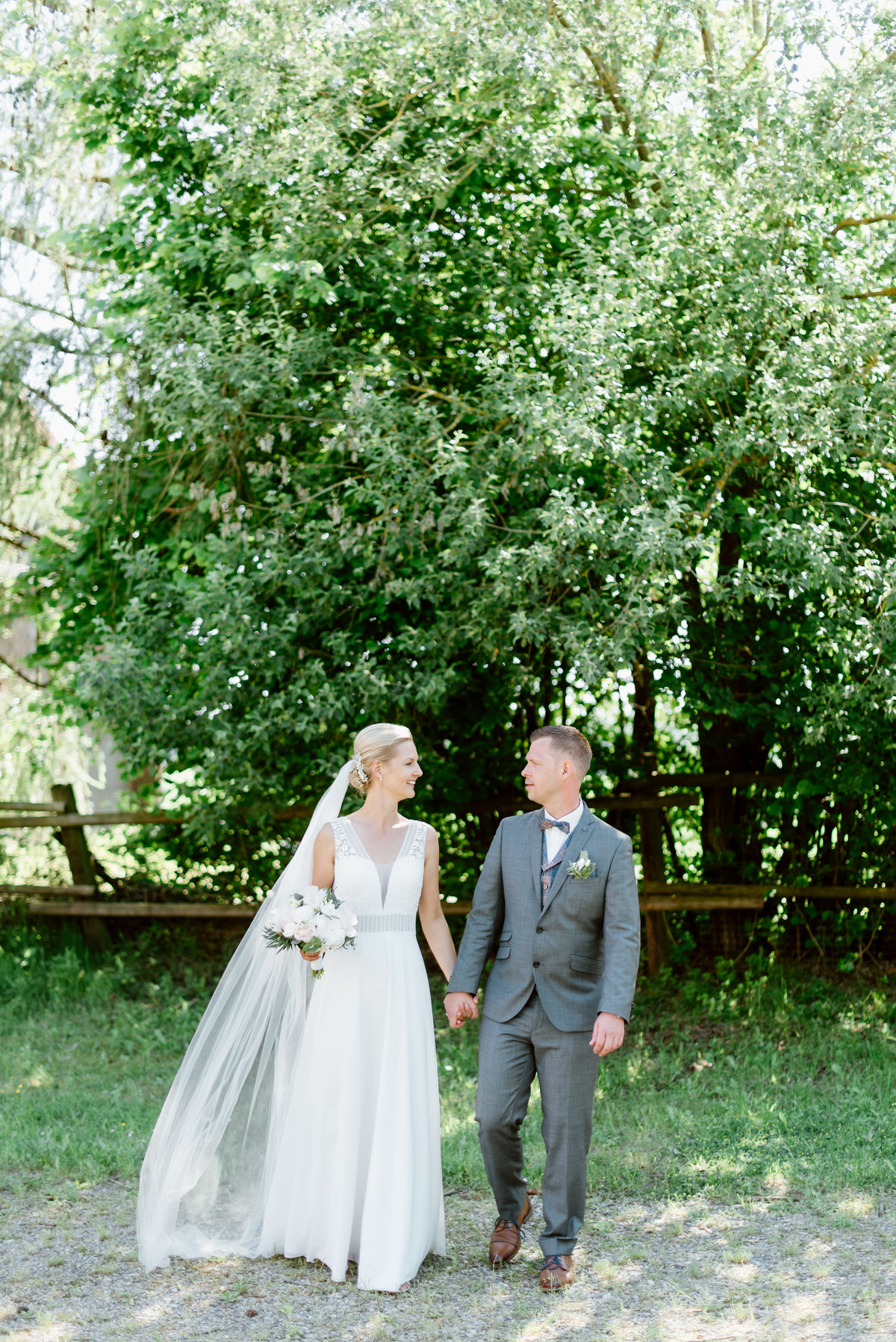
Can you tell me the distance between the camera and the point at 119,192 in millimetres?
9766

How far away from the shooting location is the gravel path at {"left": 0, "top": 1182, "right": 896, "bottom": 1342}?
13.8 ft

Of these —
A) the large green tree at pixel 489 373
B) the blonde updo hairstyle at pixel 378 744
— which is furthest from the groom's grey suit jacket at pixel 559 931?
the large green tree at pixel 489 373

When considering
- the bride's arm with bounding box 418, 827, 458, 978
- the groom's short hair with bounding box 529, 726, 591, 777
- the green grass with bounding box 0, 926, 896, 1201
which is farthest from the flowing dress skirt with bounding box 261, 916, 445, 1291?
the green grass with bounding box 0, 926, 896, 1201

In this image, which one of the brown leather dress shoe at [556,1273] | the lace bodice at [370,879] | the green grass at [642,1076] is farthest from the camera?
the green grass at [642,1076]

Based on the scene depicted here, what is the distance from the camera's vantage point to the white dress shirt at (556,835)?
471cm

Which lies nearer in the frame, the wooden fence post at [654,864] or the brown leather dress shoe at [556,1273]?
the brown leather dress shoe at [556,1273]

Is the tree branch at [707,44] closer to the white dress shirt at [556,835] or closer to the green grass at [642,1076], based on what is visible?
the white dress shirt at [556,835]

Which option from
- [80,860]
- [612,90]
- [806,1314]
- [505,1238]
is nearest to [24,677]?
[80,860]

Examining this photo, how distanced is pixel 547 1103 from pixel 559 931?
617 millimetres

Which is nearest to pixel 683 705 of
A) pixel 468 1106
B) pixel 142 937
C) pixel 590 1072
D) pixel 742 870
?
pixel 742 870

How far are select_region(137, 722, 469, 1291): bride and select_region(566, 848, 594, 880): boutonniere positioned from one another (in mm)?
612

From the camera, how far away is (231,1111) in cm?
493

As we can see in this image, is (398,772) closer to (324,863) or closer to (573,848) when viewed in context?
(324,863)

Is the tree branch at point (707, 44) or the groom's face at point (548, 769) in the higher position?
the tree branch at point (707, 44)
